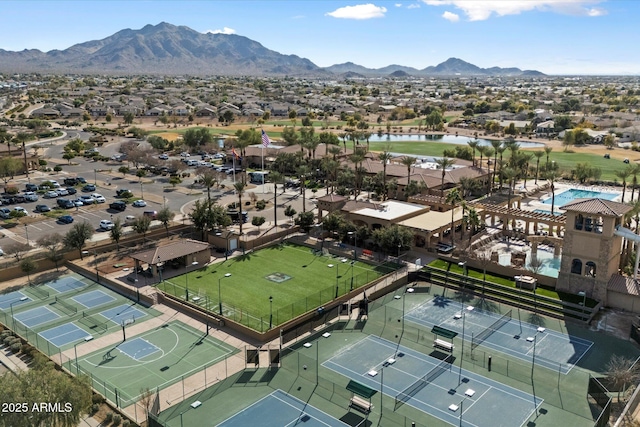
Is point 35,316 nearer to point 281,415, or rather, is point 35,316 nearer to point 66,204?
point 281,415

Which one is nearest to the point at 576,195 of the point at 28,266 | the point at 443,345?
the point at 443,345

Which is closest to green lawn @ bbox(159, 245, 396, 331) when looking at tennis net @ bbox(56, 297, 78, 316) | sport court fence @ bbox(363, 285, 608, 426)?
sport court fence @ bbox(363, 285, 608, 426)

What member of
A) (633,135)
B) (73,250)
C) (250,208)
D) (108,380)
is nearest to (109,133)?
(250,208)

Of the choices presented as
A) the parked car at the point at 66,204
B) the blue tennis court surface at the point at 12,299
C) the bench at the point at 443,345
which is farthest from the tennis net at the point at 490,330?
the parked car at the point at 66,204

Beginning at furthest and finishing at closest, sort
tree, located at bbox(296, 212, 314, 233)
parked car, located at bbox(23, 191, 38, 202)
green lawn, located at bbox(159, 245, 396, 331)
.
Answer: parked car, located at bbox(23, 191, 38, 202) < tree, located at bbox(296, 212, 314, 233) < green lawn, located at bbox(159, 245, 396, 331)

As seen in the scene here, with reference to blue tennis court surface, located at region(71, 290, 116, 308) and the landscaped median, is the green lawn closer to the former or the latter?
blue tennis court surface, located at region(71, 290, 116, 308)

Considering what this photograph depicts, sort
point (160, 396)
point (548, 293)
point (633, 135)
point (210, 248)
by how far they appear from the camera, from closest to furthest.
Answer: point (160, 396), point (548, 293), point (210, 248), point (633, 135)

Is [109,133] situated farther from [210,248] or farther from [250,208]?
[210,248]

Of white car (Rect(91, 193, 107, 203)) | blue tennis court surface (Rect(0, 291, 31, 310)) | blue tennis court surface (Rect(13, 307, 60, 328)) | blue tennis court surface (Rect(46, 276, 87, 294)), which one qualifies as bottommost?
blue tennis court surface (Rect(13, 307, 60, 328))
